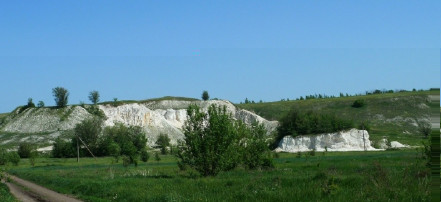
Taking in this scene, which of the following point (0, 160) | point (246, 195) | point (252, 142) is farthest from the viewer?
point (0, 160)

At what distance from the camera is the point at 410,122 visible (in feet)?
490

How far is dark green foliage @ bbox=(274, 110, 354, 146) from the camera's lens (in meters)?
126

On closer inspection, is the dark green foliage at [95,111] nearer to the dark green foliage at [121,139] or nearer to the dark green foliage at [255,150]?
the dark green foliage at [121,139]

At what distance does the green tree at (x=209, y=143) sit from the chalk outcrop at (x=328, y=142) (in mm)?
84270

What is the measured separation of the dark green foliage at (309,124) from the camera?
125625mm

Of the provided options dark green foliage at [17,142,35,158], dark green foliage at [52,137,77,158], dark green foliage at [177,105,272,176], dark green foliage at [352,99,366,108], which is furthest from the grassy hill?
dark green foliage at [177,105,272,176]

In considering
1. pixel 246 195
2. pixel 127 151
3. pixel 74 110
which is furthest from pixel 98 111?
pixel 246 195

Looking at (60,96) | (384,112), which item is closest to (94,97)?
(60,96)

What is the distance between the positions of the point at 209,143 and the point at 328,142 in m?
90.9

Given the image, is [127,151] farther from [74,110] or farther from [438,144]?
[438,144]

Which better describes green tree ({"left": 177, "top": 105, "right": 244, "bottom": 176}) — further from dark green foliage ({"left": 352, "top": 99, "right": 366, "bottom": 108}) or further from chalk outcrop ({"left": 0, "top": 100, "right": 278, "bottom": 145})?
dark green foliage ({"left": 352, "top": 99, "right": 366, "bottom": 108})

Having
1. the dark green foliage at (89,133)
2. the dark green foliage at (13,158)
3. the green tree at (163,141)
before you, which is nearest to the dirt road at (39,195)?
the dark green foliage at (13,158)

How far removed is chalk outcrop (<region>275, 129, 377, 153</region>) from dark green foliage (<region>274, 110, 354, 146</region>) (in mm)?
2293

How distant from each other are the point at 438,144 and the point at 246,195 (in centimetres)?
1492
